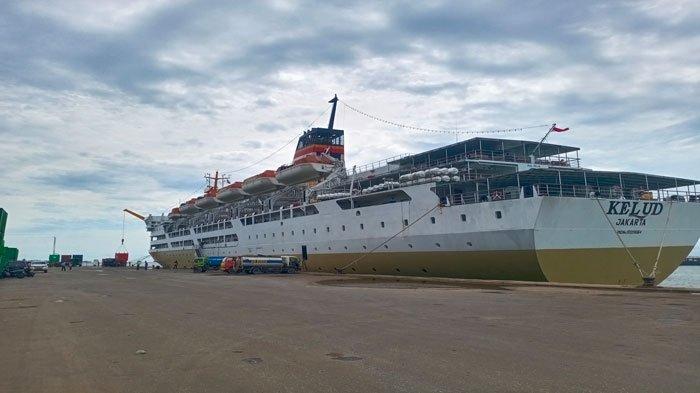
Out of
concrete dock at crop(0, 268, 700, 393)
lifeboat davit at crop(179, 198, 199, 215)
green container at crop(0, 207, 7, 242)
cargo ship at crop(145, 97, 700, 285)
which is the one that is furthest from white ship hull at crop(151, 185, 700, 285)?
A: lifeboat davit at crop(179, 198, 199, 215)

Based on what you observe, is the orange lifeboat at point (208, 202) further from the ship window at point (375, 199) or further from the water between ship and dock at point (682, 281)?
the water between ship and dock at point (682, 281)

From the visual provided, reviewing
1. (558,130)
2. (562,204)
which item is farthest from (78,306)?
(558,130)

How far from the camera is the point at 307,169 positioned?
46.2 metres

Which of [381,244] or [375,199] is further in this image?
[375,199]

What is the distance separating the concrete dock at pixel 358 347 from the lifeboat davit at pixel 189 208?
62.2 m

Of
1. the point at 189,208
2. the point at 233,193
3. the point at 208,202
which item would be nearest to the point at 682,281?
the point at 233,193

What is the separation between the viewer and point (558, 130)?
31.0 m

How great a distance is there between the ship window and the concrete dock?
18.1m

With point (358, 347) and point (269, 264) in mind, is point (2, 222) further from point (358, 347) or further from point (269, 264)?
point (358, 347)

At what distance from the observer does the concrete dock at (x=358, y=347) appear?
6371 millimetres

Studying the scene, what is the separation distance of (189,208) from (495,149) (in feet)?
190

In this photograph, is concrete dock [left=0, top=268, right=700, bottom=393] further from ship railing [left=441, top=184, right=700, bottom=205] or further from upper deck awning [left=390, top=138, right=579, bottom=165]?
upper deck awning [left=390, top=138, right=579, bottom=165]

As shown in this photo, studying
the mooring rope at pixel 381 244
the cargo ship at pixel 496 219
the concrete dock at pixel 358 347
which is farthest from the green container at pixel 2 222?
the concrete dock at pixel 358 347

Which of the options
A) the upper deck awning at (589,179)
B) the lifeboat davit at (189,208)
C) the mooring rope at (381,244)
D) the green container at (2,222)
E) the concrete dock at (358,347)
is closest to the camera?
the concrete dock at (358,347)
